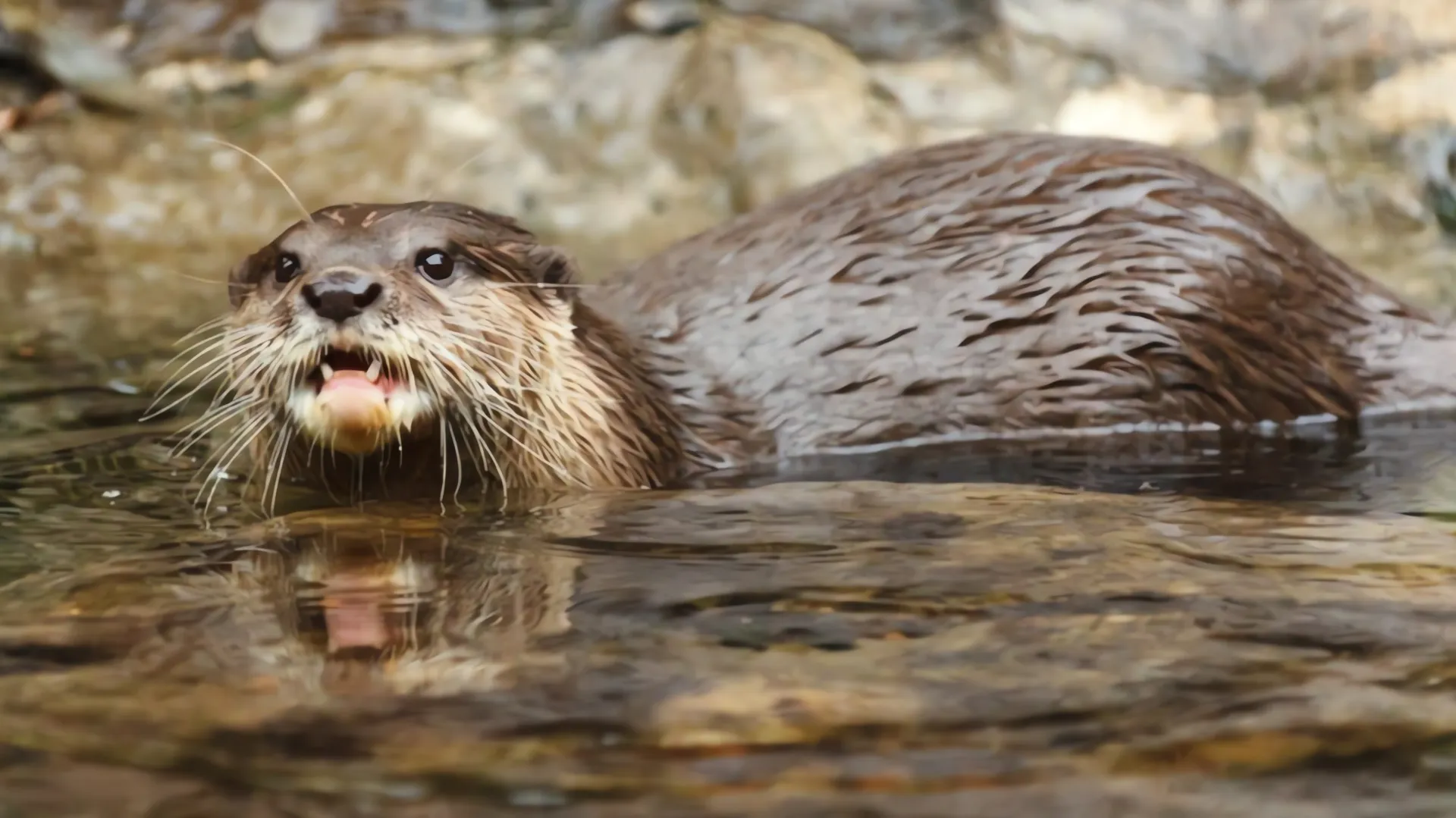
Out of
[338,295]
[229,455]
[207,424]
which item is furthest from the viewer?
[207,424]

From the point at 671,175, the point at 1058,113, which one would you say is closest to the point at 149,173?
the point at 671,175

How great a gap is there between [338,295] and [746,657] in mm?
1155

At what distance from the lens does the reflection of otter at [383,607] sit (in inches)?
64.1

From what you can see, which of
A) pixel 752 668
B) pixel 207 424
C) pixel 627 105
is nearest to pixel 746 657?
pixel 752 668

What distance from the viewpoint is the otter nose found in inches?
100

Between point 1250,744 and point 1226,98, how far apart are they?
4924mm

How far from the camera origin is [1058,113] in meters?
5.95

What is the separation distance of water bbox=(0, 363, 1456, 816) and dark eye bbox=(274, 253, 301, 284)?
44cm

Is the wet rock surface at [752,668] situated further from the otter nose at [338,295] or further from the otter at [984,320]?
the otter at [984,320]

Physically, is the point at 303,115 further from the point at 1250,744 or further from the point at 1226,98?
the point at 1250,744

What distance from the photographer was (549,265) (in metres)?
3.01

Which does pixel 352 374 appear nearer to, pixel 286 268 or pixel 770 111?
pixel 286 268

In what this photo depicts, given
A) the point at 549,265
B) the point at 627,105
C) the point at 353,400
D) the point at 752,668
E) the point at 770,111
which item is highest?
the point at 627,105

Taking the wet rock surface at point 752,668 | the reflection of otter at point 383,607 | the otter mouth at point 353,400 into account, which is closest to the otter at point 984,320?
the otter mouth at point 353,400
